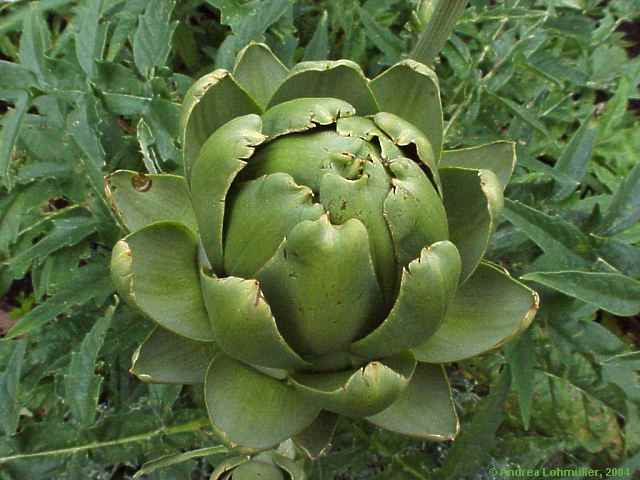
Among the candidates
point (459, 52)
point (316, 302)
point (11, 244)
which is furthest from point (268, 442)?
point (459, 52)

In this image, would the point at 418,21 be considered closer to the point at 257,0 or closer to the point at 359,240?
the point at 257,0

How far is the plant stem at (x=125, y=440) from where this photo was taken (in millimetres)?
1418

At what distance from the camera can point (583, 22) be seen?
5.57ft

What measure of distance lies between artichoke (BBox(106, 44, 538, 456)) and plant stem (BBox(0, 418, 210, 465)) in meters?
0.36

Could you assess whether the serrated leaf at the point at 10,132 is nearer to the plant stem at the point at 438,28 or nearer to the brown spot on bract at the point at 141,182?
the brown spot on bract at the point at 141,182

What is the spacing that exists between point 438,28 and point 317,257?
43 centimetres

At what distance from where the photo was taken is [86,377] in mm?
1355

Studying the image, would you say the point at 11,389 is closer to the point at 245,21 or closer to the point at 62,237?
the point at 62,237

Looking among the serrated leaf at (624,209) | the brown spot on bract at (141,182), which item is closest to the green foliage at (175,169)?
the serrated leaf at (624,209)

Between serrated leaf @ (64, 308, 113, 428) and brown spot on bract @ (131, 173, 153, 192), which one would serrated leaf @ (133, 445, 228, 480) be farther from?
brown spot on bract @ (131, 173, 153, 192)

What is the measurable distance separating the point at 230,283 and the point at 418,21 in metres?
0.89

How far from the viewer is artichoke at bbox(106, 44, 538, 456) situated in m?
0.96

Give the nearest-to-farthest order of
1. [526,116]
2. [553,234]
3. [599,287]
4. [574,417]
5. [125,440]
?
[599,287]
[553,234]
[125,440]
[526,116]
[574,417]

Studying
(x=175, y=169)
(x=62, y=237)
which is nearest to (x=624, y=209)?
(x=175, y=169)
